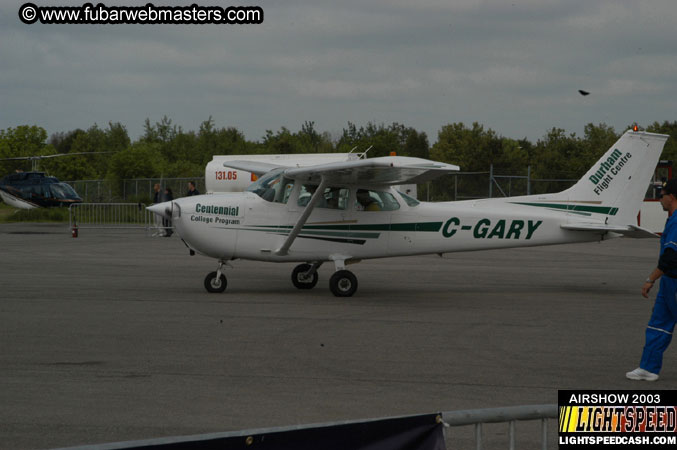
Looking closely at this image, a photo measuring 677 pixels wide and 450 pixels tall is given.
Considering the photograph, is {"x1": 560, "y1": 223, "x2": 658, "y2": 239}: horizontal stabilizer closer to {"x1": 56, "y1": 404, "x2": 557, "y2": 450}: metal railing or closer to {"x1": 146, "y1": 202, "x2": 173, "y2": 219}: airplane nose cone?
{"x1": 146, "y1": 202, "x2": 173, "y2": 219}: airplane nose cone

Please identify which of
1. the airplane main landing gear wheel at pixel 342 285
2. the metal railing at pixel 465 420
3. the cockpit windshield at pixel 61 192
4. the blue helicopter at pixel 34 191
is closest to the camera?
the metal railing at pixel 465 420

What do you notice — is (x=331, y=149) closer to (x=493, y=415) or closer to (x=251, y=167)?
(x=251, y=167)

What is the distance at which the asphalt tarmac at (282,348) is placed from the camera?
6141mm

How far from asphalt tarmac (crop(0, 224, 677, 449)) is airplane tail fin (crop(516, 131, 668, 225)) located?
1523 millimetres

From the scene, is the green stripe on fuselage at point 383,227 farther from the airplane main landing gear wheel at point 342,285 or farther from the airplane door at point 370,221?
the airplane main landing gear wheel at point 342,285

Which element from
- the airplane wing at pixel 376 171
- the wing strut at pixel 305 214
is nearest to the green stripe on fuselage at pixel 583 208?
the airplane wing at pixel 376 171

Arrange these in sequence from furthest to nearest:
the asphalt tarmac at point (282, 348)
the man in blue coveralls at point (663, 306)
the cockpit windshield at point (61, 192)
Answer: the cockpit windshield at point (61, 192)
the man in blue coveralls at point (663, 306)
the asphalt tarmac at point (282, 348)

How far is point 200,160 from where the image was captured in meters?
73.6

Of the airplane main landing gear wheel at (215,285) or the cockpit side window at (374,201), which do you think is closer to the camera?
the airplane main landing gear wheel at (215,285)

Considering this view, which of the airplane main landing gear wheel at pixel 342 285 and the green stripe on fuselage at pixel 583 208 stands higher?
the green stripe on fuselage at pixel 583 208

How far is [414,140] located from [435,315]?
65.8 meters

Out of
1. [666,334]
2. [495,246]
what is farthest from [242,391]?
[495,246]

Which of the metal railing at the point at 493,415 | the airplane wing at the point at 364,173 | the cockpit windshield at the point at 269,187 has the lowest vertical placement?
the metal railing at the point at 493,415

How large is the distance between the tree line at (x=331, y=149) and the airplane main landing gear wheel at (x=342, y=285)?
32232 millimetres
